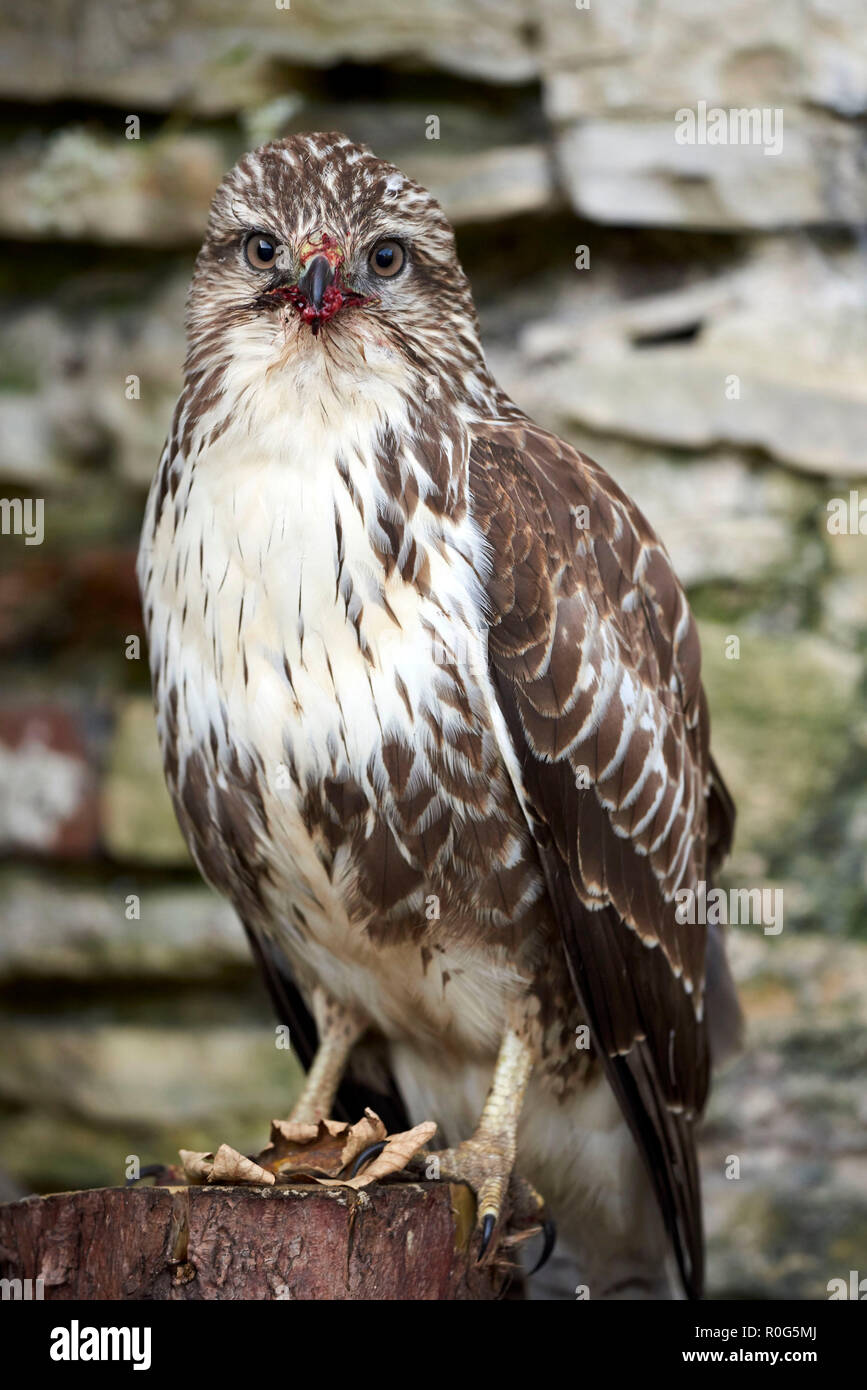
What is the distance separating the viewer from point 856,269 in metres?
3.85

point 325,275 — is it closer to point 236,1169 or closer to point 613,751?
point 613,751

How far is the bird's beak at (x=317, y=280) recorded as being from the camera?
2.38 m

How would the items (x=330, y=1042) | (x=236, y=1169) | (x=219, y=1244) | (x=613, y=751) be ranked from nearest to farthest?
(x=219, y=1244) → (x=236, y=1169) → (x=613, y=751) → (x=330, y=1042)

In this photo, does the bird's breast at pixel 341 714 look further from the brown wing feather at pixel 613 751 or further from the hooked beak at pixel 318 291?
the hooked beak at pixel 318 291

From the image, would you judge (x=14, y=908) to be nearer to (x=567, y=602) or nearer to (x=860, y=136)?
(x=567, y=602)

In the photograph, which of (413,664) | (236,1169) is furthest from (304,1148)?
(413,664)

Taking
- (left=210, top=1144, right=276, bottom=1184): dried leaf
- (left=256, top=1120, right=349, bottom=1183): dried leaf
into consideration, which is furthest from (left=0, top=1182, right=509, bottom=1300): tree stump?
(left=256, top=1120, right=349, bottom=1183): dried leaf

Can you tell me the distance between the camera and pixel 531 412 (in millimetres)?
3830

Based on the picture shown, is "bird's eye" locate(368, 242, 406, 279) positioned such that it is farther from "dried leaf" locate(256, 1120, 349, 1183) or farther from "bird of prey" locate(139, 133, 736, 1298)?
"dried leaf" locate(256, 1120, 349, 1183)

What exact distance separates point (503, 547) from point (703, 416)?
→ 1423mm

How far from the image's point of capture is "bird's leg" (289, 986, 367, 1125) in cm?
300

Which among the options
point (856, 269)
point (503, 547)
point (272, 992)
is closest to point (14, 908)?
point (272, 992)

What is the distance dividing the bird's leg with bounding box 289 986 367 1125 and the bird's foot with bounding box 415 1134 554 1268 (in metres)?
0.44

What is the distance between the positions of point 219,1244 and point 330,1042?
34.2 inches
